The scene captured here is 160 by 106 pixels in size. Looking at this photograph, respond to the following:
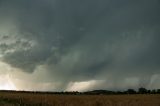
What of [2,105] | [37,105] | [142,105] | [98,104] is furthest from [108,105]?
[2,105]

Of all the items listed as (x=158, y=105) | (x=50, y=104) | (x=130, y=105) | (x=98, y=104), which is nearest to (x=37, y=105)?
(x=50, y=104)

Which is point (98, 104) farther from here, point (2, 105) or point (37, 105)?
point (2, 105)

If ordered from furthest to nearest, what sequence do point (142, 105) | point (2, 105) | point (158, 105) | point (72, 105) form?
point (158, 105)
point (142, 105)
point (72, 105)
point (2, 105)

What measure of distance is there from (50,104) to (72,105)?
362 cm

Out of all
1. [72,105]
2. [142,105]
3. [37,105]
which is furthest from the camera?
[142,105]

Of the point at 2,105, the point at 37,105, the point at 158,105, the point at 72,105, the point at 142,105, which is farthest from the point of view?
the point at 158,105

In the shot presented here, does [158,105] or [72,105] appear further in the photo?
[158,105]

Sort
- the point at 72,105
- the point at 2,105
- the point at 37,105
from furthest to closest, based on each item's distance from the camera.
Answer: the point at 72,105 < the point at 37,105 < the point at 2,105

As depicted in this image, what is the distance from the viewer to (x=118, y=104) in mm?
60750

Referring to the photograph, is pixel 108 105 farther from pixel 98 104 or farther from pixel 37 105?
pixel 37 105

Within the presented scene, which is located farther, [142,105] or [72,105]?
[142,105]

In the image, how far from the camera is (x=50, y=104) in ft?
181

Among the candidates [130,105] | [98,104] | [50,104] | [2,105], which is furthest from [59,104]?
[2,105]

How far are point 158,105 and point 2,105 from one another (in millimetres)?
31859
